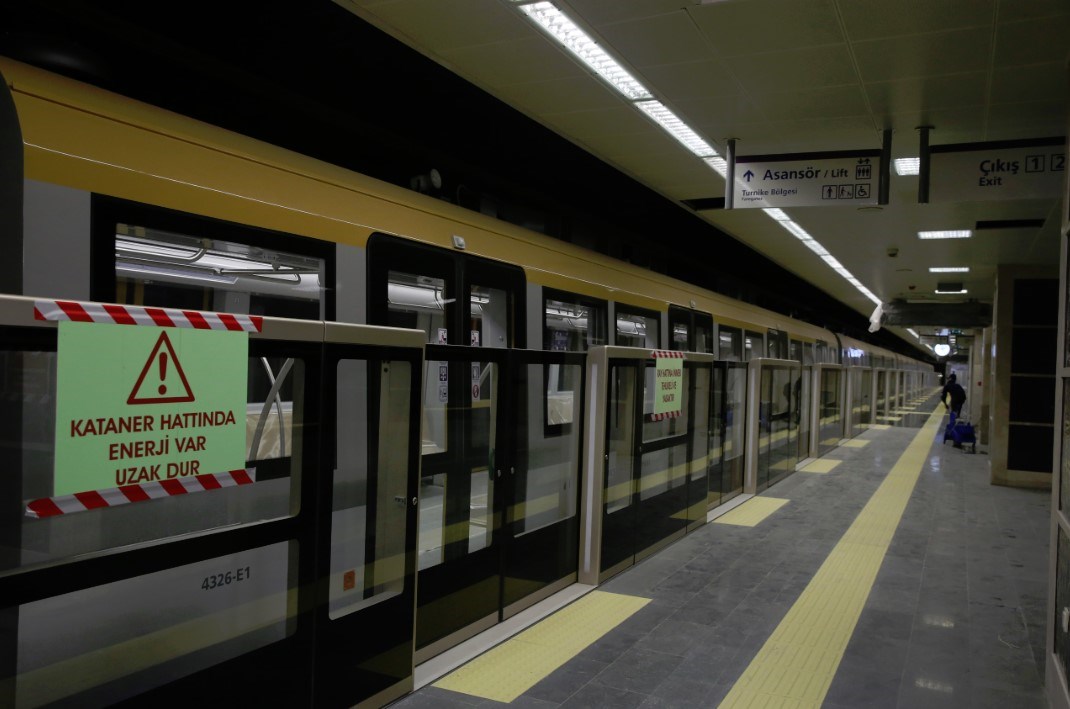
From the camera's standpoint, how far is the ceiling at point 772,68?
14.2 ft

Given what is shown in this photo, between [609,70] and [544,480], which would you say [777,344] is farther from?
[544,480]

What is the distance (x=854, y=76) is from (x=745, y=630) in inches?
140

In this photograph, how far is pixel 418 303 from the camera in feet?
15.1

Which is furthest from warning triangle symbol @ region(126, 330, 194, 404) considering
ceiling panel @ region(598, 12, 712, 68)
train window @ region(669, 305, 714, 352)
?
A: train window @ region(669, 305, 714, 352)

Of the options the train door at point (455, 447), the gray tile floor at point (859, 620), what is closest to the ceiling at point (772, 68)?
the train door at point (455, 447)

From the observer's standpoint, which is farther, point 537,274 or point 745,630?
point 537,274

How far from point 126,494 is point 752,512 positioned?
7.26m

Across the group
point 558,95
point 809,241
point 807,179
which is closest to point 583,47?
point 558,95

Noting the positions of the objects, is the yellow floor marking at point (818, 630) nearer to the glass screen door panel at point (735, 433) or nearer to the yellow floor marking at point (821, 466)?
the glass screen door panel at point (735, 433)

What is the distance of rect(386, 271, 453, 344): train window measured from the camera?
14.3 feet

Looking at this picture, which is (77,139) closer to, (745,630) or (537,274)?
(537,274)

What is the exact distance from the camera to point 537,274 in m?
6.10

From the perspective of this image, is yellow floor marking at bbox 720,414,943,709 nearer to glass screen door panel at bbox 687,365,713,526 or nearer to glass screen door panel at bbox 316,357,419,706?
glass screen door panel at bbox 687,365,713,526

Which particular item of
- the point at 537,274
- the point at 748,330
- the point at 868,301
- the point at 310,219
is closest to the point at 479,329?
the point at 537,274
